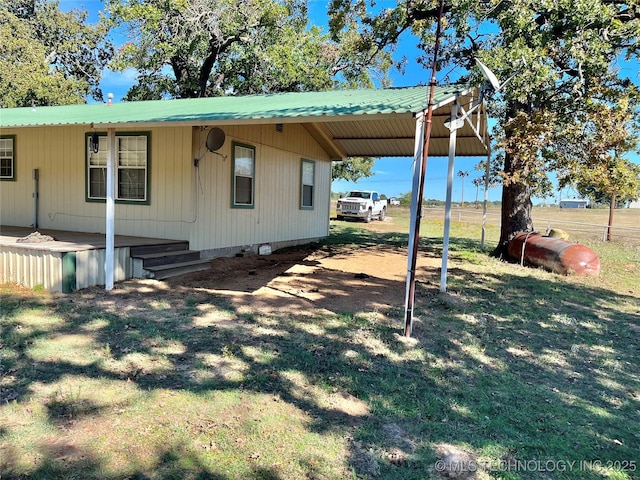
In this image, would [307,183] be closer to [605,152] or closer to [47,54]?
[605,152]

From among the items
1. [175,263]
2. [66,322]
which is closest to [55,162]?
[175,263]

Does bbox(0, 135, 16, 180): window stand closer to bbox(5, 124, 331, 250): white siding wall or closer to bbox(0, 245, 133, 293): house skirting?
bbox(5, 124, 331, 250): white siding wall

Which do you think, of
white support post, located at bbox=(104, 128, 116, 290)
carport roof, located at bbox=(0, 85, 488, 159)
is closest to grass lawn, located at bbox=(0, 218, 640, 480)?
white support post, located at bbox=(104, 128, 116, 290)

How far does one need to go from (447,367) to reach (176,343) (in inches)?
99.7

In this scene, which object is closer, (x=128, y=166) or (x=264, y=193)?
(x=128, y=166)

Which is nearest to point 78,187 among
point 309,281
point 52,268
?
point 52,268

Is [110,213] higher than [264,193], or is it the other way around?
[264,193]

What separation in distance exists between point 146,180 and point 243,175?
1.97 meters

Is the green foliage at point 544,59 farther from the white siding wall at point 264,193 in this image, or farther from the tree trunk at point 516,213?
the white siding wall at point 264,193

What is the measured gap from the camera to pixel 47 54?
2216 centimetres

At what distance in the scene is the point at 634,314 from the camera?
19.9 ft

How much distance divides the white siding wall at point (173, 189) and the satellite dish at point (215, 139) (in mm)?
182

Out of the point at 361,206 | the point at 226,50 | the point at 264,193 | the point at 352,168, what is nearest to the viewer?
the point at 264,193

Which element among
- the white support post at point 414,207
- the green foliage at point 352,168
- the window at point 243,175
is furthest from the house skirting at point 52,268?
the green foliage at point 352,168
